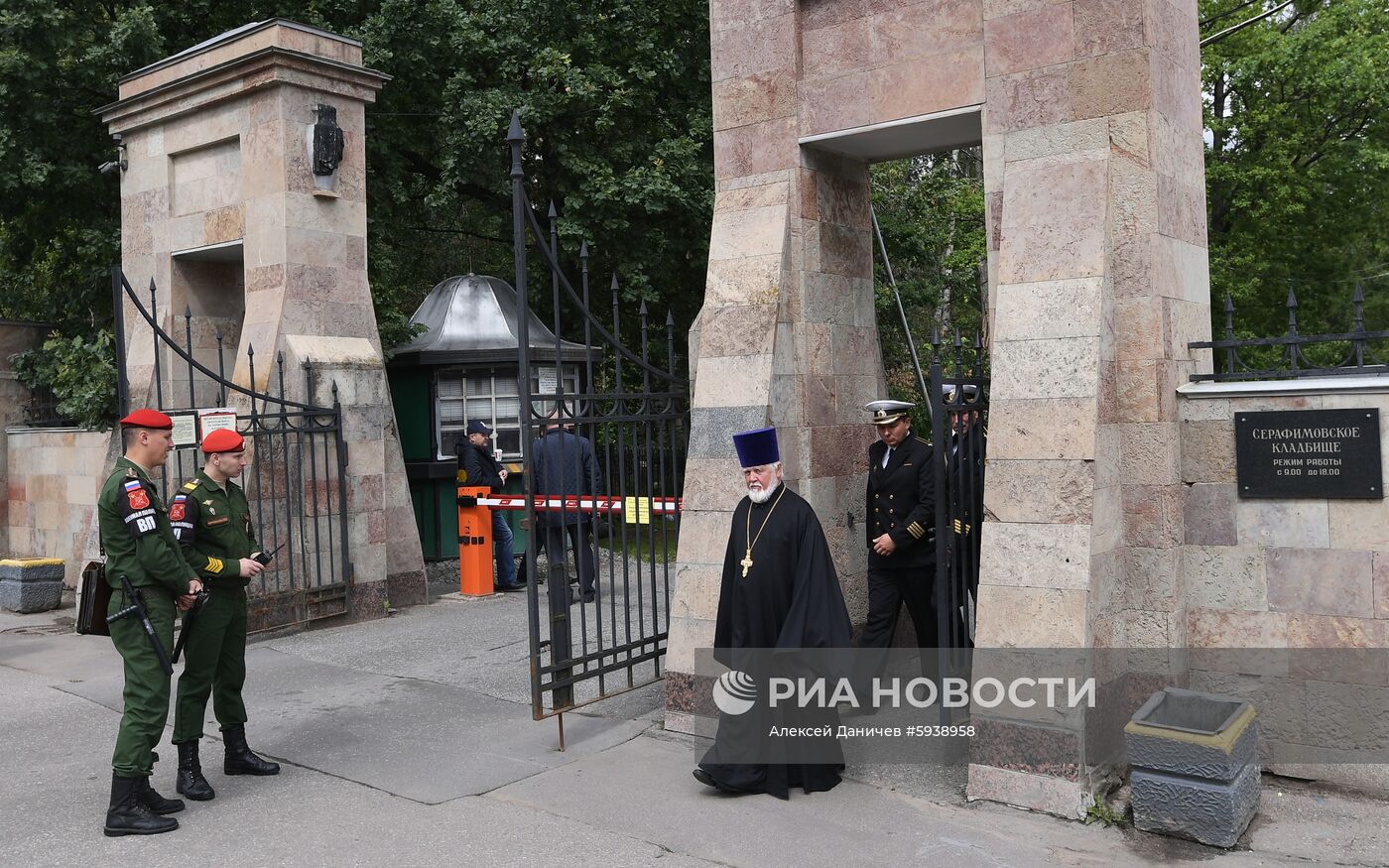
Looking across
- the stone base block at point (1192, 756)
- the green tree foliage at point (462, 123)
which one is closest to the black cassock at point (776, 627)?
the stone base block at point (1192, 756)

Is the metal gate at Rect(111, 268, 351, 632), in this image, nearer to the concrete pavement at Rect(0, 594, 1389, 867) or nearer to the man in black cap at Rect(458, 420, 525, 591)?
the man in black cap at Rect(458, 420, 525, 591)

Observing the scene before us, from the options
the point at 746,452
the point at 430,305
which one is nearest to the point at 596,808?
the point at 746,452

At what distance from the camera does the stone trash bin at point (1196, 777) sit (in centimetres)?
505

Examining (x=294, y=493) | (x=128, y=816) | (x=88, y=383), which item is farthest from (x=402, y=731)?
(x=88, y=383)

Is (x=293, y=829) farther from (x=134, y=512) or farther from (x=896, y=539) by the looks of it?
(x=896, y=539)

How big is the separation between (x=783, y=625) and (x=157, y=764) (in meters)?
3.90

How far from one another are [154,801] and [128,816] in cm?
16

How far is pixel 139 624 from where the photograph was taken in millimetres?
5812

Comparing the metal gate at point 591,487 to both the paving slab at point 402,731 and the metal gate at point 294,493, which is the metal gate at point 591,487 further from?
the metal gate at point 294,493

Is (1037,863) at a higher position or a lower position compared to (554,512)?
lower

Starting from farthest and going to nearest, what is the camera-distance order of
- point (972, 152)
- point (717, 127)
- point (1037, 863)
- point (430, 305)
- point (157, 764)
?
point (972, 152), point (430, 305), point (717, 127), point (157, 764), point (1037, 863)

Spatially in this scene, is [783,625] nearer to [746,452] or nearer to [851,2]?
[746,452]

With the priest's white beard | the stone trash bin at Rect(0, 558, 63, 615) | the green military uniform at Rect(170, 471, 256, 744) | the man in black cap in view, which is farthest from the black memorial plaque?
the stone trash bin at Rect(0, 558, 63, 615)

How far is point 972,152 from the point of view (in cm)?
2261
